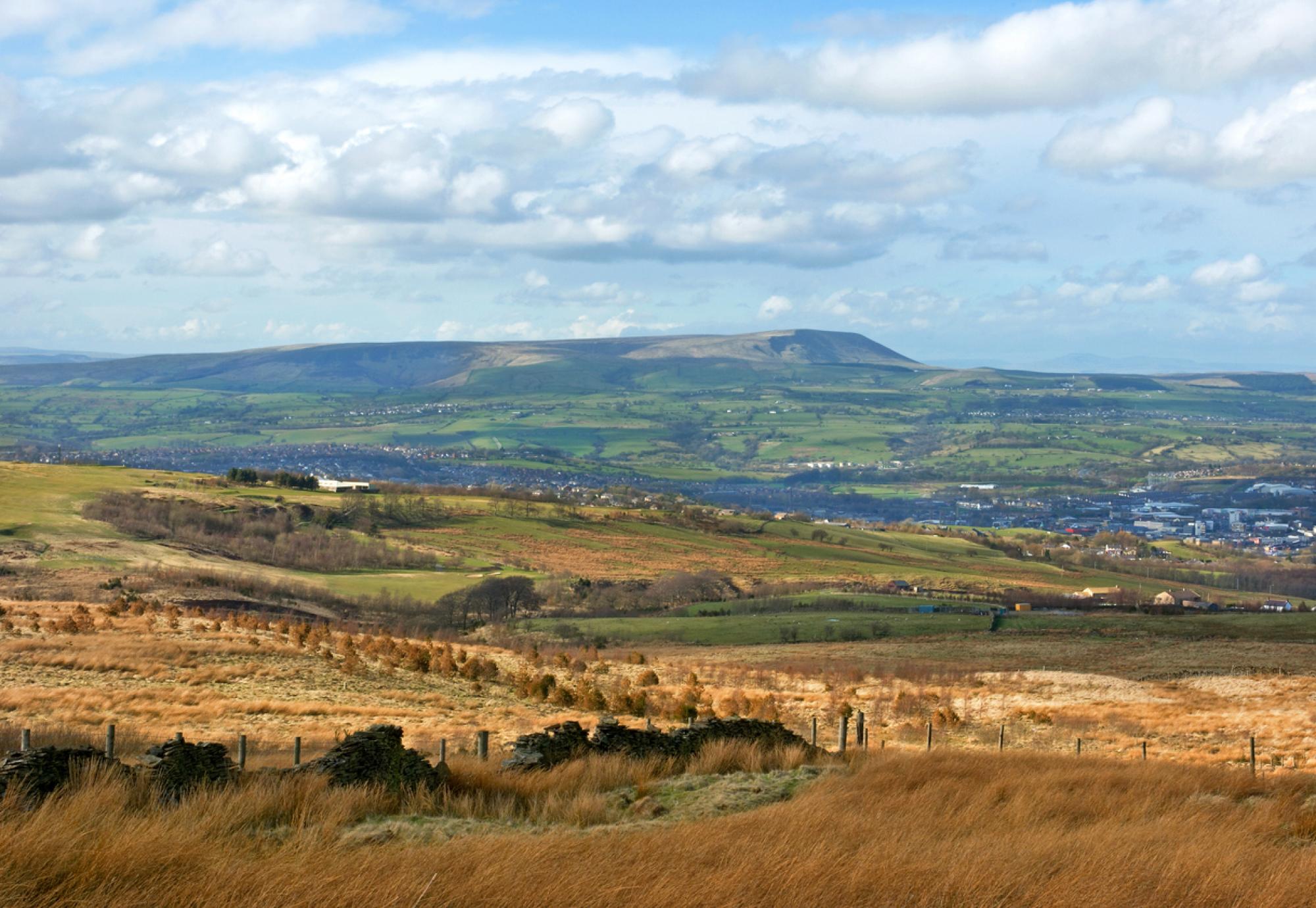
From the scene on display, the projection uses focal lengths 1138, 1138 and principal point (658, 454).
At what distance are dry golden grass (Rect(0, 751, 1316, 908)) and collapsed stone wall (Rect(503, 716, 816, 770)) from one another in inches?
85.9

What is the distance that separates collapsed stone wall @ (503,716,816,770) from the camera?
51.0 ft

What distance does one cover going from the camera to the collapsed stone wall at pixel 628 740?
15.5 m

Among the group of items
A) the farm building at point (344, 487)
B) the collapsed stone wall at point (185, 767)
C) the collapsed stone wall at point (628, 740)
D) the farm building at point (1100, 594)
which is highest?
the collapsed stone wall at point (185, 767)

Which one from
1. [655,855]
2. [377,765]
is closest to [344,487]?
[377,765]

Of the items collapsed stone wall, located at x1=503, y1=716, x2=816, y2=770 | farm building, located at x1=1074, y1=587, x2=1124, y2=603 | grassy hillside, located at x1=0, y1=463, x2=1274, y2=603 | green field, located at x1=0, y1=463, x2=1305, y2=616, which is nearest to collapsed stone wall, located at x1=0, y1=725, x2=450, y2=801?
collapsed stone wall, located at x1=503, y1=716, x2=816, y2=770

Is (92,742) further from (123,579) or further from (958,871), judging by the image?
(123,579)

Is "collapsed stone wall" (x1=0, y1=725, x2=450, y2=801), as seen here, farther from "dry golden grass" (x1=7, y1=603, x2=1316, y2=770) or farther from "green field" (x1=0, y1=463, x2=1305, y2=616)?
"green field" (x1=0, y1=463, x2=1305, y2=616)

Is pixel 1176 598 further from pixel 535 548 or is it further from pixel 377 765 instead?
pixel 377 765

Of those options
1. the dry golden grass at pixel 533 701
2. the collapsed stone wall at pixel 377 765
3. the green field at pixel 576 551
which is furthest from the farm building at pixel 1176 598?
the collapsed stone wall at pixel 377 765

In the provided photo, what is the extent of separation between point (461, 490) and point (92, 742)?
13799 centimetres

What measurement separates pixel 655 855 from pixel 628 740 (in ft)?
27.0

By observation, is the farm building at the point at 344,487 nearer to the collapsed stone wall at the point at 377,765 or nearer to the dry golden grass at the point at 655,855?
the collapsed stone wall at the point at 377,765

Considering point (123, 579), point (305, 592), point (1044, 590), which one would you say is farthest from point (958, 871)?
point (1044, 590)

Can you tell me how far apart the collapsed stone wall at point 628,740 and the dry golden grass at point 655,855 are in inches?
85.9
